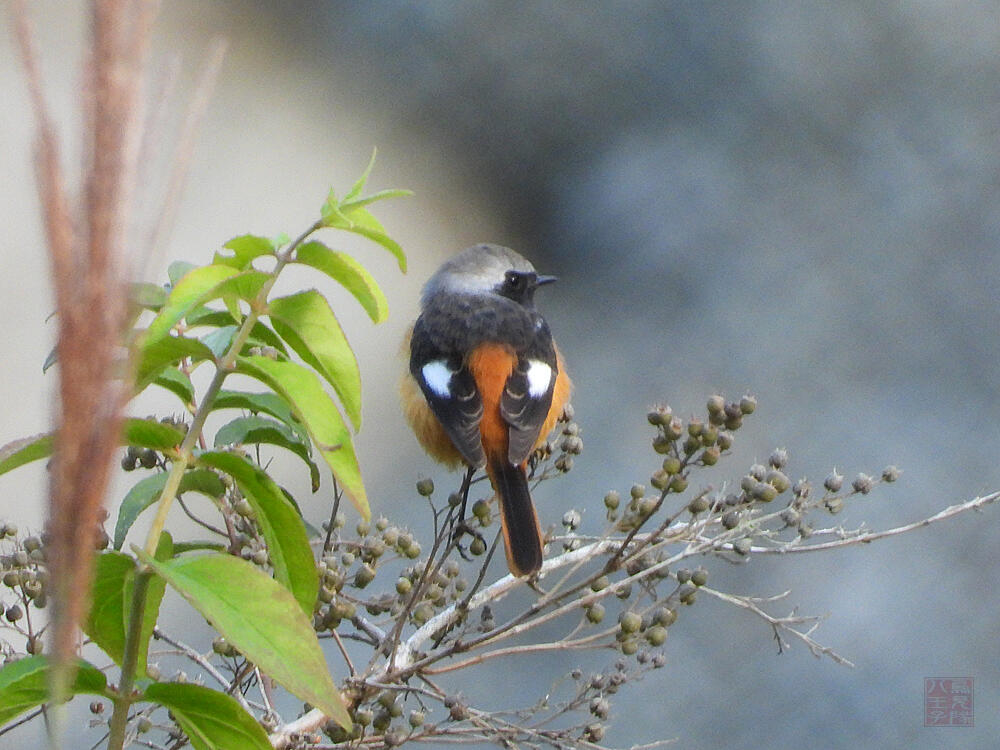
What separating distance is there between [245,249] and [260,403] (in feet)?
0.42

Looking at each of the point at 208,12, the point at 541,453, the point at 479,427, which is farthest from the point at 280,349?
the point at 208,12

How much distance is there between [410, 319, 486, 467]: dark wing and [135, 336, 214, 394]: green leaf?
38.5 inches

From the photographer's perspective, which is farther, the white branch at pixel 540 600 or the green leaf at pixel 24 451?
the white branch at pixel 540 600

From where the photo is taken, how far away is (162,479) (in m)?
0.91

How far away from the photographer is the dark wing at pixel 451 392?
176 centimetres

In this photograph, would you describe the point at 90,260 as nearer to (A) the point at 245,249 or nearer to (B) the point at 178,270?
(A) the point at 245,249

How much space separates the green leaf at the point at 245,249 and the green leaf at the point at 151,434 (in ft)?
0.42

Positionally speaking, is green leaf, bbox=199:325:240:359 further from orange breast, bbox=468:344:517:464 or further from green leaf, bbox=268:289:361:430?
orange breast, bbox=468:344:517:464

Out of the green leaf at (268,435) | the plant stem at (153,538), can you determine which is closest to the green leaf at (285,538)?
the plant stem at (153,538)

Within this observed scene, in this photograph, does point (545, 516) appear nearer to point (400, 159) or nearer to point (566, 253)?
point (566, 253)

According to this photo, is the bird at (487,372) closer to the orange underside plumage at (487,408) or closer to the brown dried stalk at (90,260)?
the orange underside plumage at (487,408)

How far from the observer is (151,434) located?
2.55 ft

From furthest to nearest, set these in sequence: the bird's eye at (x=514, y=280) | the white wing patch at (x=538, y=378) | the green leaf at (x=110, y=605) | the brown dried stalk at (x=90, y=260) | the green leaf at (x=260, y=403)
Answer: the bird's eye at (x=514, y=280)
the white wing patch at (x=538, y=378)
the green leaf at (x=260, y=403)
the green leaf at (x=110, y=605)
the brown dried stalk at (x=90, y=260)

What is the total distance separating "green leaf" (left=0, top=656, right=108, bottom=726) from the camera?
26.8 inches
